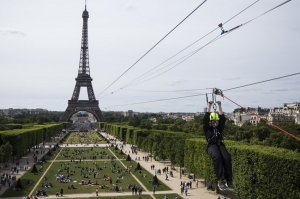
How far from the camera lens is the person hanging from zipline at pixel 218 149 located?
28.5ft

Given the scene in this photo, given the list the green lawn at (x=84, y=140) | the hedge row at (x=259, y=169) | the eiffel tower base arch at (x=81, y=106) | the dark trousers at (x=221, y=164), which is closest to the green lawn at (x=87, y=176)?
the hedge row at (x=259, y=169)

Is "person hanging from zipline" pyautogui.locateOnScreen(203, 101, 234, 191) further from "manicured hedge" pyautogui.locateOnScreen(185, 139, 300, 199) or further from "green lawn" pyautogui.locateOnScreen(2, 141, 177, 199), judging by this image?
"green lawn" pyautogui.locateOnScreen(2, 141, 177, 199)

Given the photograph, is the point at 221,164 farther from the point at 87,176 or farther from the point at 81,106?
the point at 81,106

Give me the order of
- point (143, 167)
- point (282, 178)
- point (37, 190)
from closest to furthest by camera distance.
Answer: point (282, 178) < point (37, 190) < point (143, 167)

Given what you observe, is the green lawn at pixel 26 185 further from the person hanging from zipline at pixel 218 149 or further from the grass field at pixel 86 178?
the person hanging from zipline at pixel 218 149

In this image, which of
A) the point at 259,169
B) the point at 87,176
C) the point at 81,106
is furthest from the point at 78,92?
the point at 259,169

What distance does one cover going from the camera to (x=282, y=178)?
26.2 meters

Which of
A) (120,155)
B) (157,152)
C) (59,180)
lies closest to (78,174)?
(59,180)

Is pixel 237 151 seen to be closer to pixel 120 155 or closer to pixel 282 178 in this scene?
pixel 282 178

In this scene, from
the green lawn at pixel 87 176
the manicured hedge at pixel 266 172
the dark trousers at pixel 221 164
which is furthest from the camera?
the green lawn at pixel 87 176

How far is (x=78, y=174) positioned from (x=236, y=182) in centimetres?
2492

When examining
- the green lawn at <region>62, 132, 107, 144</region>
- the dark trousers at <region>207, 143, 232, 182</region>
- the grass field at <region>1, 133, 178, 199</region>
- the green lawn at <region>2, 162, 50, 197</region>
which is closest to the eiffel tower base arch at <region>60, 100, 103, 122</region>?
the green lawn at <region>62, 132, 107, 144</region>

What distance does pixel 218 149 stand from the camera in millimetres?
8930

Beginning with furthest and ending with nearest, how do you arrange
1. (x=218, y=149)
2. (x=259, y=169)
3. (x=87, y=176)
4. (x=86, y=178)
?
(x=87, y=176) < (x=86, y=178) < (x=259, y=169) < (x=218, y=149)
